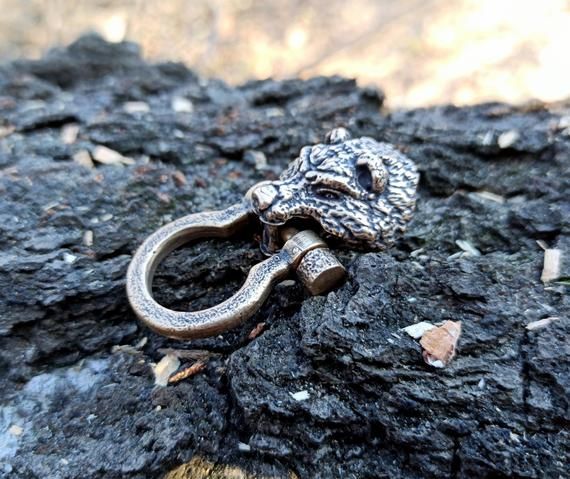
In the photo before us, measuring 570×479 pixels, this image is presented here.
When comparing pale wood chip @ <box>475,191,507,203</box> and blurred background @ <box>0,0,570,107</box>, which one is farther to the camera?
blurred background @ <box>0,0,570,107</box>

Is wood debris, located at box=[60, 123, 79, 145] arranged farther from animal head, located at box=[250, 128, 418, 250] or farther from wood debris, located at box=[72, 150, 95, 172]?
animal head, located at box=[250, 128, 418, 250]

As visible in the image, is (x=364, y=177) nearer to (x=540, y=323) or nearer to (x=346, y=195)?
(x=346, y=195)

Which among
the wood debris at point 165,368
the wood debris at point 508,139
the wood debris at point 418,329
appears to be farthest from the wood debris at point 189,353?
the wood debris at point 508,139

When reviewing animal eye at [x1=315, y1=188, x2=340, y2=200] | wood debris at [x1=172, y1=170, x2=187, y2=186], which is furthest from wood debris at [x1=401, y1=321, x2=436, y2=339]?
wood debris at [x1=172, y1=170, x2=187, y2=186]

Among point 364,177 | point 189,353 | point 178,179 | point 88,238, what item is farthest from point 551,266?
point 88,238

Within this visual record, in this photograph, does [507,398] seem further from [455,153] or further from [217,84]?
[217,84]

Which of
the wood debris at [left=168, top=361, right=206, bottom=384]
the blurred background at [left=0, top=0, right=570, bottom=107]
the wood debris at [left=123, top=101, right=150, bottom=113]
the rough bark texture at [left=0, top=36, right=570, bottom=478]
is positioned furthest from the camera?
the blurred background at [left=0, top=0, right=570, bottom=107]
